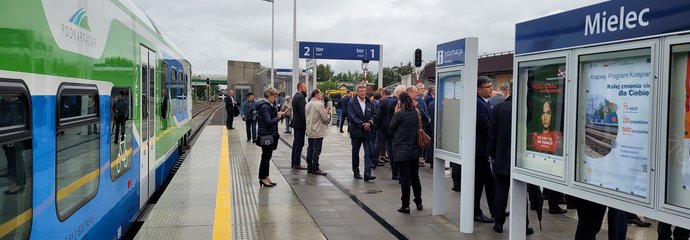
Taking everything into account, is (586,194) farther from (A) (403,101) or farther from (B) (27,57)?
(B) (27,57)

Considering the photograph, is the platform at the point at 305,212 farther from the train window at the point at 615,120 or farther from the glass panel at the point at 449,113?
the train window at the point at 615,120

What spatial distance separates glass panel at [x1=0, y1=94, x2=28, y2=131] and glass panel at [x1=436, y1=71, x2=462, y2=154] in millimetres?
4462

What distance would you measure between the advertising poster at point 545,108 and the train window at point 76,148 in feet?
11.5

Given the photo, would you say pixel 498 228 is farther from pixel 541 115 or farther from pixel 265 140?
pixel 265 140

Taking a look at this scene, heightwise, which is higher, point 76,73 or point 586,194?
point 76,73

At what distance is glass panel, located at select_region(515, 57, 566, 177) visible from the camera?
438cm

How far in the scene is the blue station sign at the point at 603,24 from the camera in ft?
10.6

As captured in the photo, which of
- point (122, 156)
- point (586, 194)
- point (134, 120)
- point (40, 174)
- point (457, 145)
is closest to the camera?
point (40, 174)

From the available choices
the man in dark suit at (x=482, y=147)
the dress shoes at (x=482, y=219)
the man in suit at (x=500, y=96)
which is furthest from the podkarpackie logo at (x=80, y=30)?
the man in suit at (x=500, y=96)

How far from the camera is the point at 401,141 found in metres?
6.96

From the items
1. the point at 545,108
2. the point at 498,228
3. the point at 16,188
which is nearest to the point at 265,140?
the point at 498,228

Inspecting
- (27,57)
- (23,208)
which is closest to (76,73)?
(27,57)

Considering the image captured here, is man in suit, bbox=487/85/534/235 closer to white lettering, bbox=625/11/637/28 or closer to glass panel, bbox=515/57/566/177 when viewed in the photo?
glass panel, bbox=515/57/566/177

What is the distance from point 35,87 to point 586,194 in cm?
362
